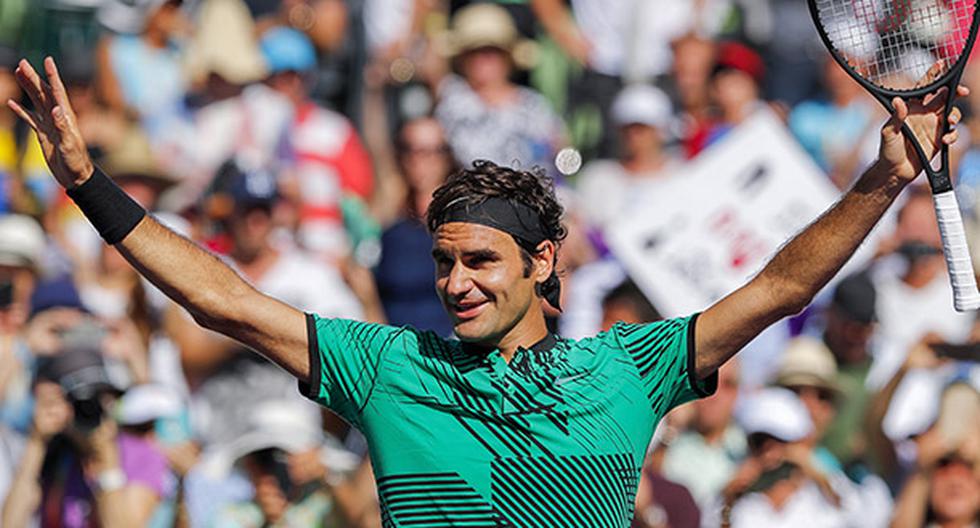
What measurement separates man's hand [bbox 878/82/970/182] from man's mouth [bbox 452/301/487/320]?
102cm

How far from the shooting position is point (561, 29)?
11781 mm

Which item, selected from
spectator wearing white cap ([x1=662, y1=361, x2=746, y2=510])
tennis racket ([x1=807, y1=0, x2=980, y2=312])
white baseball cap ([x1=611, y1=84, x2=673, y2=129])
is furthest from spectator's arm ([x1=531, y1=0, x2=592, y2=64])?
tennis racket ([x1=807, y1=0, x2=980, y2=312])

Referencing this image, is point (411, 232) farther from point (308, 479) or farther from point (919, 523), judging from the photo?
point (919, 523)

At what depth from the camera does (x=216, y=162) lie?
10617 mm

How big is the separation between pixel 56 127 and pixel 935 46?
251 cm

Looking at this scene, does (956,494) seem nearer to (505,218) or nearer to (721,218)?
(721,218)

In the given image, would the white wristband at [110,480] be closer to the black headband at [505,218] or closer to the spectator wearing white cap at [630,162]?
the black headband at [505,218]

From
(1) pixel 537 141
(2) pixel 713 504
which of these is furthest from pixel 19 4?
(2) pixel 713 504

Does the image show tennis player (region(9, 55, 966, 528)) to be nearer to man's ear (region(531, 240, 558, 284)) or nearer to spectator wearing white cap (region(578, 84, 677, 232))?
man's ear (region(531, 240, 558, 284))

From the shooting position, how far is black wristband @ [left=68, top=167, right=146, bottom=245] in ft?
15.6

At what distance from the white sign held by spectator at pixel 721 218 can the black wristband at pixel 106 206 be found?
200 inches

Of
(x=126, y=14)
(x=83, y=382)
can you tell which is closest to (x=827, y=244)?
(x=83, y=382)

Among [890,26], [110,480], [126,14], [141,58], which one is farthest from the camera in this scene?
[126,14]

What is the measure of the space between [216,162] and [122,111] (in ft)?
2.30
